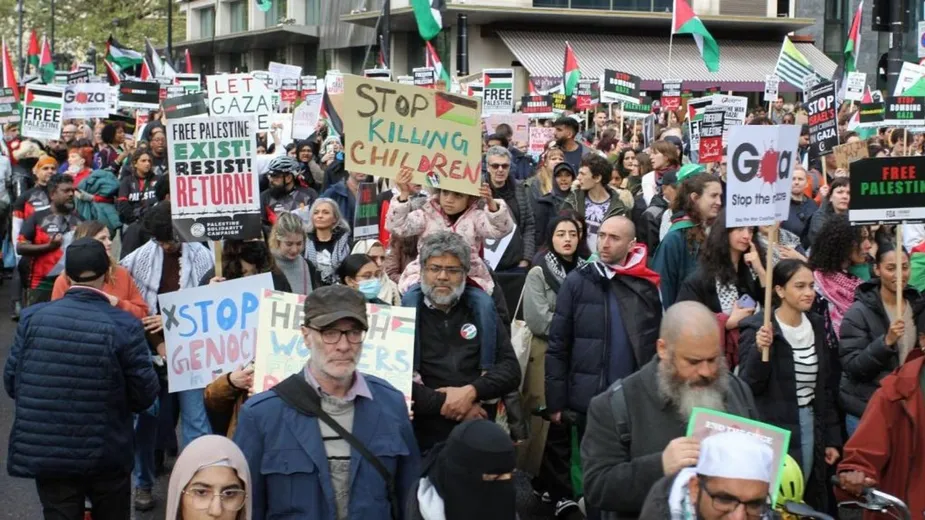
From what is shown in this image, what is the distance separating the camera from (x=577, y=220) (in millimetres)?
8273

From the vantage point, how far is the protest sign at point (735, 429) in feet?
14.1

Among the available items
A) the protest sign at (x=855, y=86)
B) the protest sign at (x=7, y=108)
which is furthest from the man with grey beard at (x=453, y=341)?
the protest sign at (x=855, y=86)

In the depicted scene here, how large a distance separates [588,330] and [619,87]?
14752 millimetres

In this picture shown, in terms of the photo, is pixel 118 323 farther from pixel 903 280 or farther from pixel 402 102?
pixel 903 280

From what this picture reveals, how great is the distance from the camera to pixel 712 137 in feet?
49.0

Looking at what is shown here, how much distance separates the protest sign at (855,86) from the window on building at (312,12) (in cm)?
4035

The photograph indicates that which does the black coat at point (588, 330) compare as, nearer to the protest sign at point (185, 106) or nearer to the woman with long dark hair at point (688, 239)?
the woman with long dark hair at point (688, 239)

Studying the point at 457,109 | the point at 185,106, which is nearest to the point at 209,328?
the point at 457,109

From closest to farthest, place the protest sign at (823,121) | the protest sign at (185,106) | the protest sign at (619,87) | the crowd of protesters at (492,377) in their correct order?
the crowd of protesters at (492,377)
the protest sign at (185,106)
the protest sign at (823,121)
the protest sign at (619,87)

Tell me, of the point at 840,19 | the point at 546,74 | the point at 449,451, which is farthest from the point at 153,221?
the point at 840,19

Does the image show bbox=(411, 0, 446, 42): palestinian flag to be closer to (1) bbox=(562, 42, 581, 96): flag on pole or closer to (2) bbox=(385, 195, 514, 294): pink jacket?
(1) bbox=(562, 42, 581, 96): flag on pole

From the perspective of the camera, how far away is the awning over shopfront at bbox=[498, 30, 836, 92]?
160 feet

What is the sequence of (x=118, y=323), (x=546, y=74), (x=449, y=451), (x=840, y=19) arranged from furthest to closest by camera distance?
(x=840, y=19), (x=546, y=74), (x=118, y=323), (x=449, y=451)

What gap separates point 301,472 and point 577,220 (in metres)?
4.00
